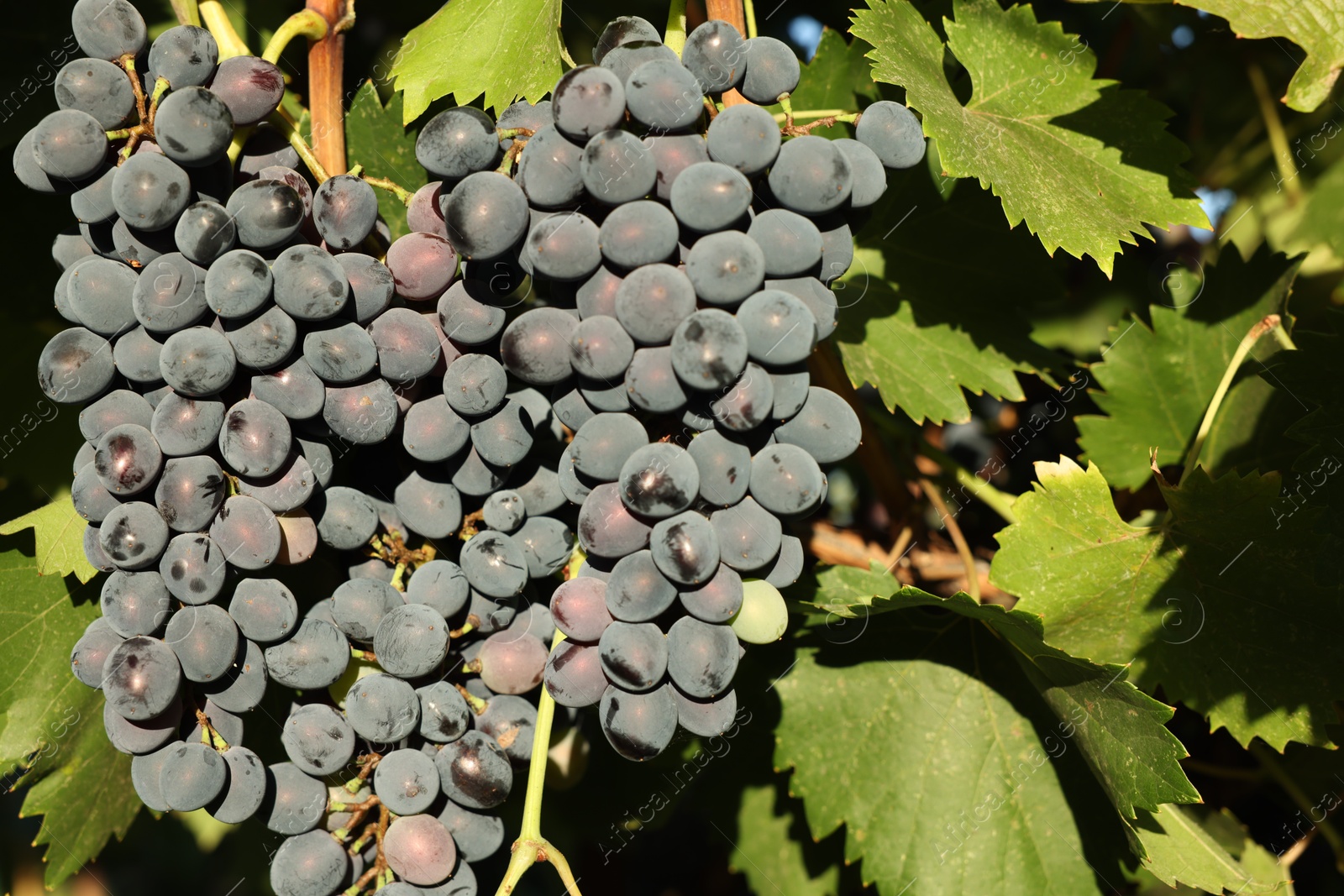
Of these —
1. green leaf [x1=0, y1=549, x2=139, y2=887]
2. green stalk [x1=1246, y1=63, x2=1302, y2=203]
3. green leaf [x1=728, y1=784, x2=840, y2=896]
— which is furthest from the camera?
green stalk [x1=1246, y1=63, x2=1302, y2=203]

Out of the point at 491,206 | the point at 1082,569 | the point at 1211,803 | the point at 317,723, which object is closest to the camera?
the point at 491,206

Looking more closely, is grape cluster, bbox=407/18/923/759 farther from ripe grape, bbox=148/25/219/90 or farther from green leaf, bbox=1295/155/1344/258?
green leaf, bbox=1295/155/1344/258

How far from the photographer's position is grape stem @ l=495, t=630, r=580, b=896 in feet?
3.36

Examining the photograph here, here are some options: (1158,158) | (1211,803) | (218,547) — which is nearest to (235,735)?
(218,547)

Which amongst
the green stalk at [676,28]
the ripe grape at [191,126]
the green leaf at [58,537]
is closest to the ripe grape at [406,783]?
the green leaf at [58,537]

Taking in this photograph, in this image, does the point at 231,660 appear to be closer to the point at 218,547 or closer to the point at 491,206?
the point at 218,547

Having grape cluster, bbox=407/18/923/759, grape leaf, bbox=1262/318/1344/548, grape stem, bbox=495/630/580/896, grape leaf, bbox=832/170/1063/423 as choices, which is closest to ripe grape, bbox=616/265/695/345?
grape cluster, bbox=407/18/923/759

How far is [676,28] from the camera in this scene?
1.14m

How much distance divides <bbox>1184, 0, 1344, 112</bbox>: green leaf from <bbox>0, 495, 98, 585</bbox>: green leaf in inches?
61.4

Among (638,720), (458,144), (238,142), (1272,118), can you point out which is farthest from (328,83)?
(1272,118)

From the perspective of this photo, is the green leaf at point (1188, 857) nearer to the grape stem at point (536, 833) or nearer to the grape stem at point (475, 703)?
the grape stem at point (536, 833)

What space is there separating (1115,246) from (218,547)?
1211 mm

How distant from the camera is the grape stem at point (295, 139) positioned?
1.11 metres

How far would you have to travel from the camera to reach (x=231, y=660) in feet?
3.36
